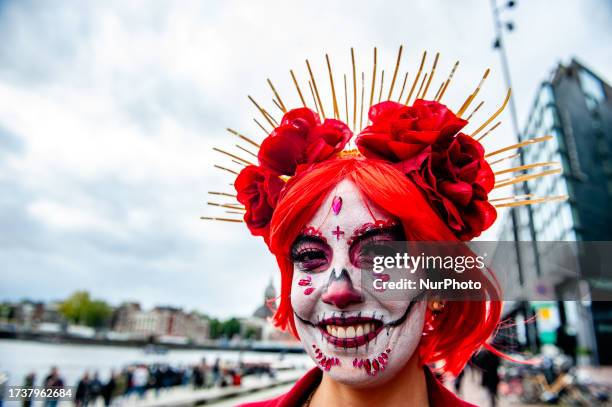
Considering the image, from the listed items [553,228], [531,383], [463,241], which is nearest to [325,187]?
[463,241]

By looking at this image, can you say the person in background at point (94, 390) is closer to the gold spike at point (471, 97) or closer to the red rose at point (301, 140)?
the red rose at point (301, 140)

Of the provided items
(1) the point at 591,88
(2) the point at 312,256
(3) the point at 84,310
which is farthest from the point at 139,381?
(3) the point at 84,310

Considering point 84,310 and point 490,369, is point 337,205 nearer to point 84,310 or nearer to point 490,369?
point 490,369

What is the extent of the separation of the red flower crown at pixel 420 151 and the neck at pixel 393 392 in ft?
2.29

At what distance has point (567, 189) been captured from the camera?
31.5 metres

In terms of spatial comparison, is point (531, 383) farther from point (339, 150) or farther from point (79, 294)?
point (79, 294)

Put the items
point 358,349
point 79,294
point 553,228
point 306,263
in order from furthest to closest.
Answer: point 79,294, point 553,228, point 306,263, point 358,349

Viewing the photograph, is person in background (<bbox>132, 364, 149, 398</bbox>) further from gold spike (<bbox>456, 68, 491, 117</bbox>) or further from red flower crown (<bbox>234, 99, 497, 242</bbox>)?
gold spike (<bbox>456, 68, 491, 117</bbox>)

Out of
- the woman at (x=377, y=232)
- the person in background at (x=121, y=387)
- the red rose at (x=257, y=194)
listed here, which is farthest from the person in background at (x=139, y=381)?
the red rose at (x=257, y=194)

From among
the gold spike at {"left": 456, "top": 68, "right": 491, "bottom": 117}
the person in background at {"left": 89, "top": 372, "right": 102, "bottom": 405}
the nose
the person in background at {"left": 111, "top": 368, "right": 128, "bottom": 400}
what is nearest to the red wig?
the nose

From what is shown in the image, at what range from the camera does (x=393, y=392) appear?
6.05 ft

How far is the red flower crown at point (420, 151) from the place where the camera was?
1763mm

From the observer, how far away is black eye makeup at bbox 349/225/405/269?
1716 millimetres

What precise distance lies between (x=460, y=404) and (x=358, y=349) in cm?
73
